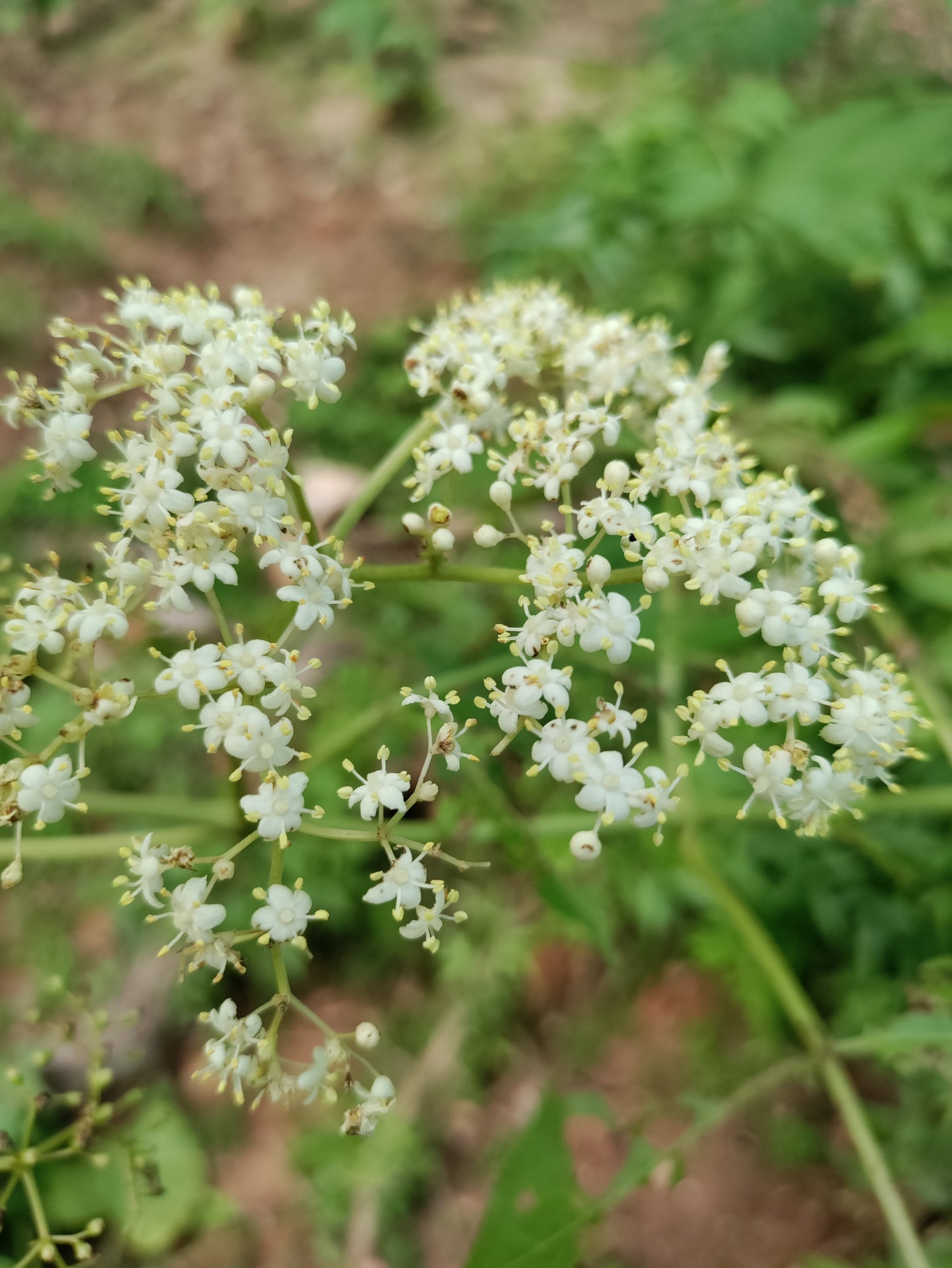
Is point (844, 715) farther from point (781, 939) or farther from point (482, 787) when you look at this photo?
point (781, 939)

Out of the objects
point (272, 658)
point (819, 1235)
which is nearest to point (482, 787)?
point (272, 658)

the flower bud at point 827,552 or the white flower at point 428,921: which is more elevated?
the flower bud at point 827,552

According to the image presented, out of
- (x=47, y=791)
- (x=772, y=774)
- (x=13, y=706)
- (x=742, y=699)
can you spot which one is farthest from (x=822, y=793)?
(x=13, y=706)

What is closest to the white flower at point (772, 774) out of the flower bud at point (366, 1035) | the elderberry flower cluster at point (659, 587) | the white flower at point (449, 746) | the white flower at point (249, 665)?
the elderberry flower cluster at point (659, 587)

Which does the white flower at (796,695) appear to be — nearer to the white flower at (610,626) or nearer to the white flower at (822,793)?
the white flower at (822,793)

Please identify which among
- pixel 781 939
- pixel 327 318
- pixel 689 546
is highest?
→ pixel 327 318

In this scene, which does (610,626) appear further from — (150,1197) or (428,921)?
(150,1197)
